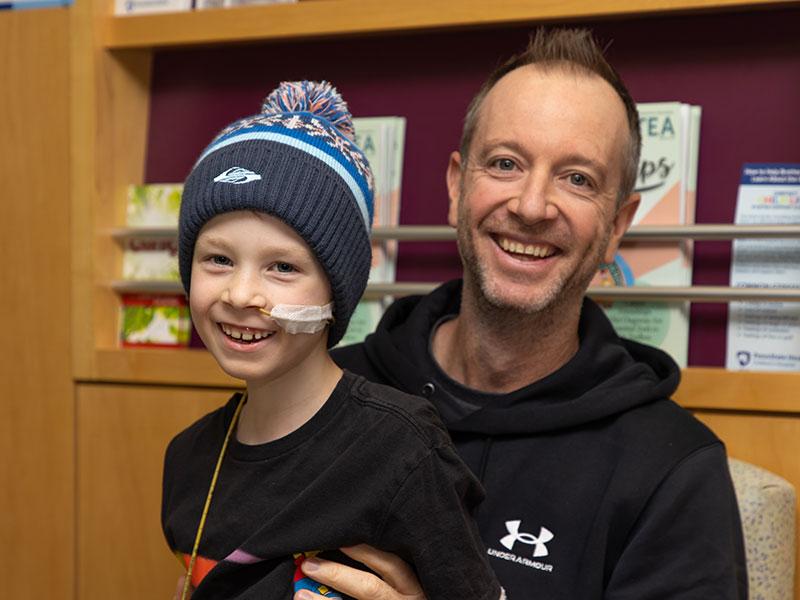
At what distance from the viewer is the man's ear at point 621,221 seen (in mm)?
1699

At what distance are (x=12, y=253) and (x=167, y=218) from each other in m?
0.35

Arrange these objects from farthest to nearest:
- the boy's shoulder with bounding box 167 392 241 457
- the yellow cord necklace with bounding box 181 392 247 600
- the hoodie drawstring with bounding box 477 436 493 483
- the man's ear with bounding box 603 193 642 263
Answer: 1. the man's ear with bounding box 603 193 642 263
2. the hoodie drawstring with bounding box 477 436 493 483
3. the boy's shoulder with bounding box 167 392 241 457
4. the yellow cord necklace with bounding box 181 392 247 600

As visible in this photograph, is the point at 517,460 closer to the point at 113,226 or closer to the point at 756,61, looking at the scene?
the point at 756,61

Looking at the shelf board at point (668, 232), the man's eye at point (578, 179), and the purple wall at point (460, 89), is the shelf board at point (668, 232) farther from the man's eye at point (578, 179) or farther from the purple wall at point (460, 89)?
the man's eye at point (578, 179)

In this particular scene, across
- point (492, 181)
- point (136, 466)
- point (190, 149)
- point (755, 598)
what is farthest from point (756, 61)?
point (136, 466)

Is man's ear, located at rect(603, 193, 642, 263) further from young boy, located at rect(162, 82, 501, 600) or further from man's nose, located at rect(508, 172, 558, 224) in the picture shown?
young boy, located at rect(162, 82, 501, 600)

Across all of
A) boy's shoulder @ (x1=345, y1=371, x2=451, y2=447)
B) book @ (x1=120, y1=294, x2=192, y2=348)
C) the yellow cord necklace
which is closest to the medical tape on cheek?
boy's shoulder @ (x1=345, y1=371, x2=451, y2=447)

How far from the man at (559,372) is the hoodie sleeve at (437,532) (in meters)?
0.31

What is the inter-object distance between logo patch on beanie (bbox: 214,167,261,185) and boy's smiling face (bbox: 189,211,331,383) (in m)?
0.04

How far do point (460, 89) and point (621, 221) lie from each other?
1.81ft

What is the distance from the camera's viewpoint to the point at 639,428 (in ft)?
4.97

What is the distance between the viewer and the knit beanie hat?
114cm

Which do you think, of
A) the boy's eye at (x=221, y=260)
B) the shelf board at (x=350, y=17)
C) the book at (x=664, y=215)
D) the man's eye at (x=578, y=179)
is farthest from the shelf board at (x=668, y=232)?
the boy's eye at (x=221, y=260)

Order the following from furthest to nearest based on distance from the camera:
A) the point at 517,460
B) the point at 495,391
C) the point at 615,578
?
the point at 495,391, the point at 517,460, the point at 615,578
